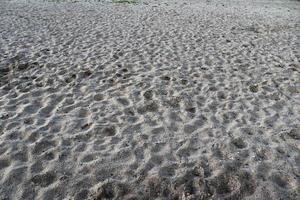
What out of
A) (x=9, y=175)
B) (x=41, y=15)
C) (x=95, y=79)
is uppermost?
(x=9, y=175)

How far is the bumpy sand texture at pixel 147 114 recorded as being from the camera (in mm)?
5535

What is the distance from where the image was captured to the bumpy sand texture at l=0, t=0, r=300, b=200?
5.54 metres

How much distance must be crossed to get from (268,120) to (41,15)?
13.2 meters

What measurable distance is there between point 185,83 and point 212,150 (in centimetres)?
308

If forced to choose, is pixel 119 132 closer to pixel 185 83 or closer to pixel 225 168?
pixel 225 168

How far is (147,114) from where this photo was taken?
7500 mm

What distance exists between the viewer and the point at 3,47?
1164cm

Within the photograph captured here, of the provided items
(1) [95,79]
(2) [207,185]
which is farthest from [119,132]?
(1) [95,79]

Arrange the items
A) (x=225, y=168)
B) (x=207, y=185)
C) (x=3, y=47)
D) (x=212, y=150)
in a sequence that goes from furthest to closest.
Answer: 1. (x=3, y=47)
2. (x=212, y=150)
3. (x=225, y=168)
4. (x=207, y=185)

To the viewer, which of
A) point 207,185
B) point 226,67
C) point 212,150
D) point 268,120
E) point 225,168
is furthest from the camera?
point 226,67

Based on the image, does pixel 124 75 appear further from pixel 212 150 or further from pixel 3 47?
pixel 3 47

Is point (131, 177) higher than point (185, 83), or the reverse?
point (131, 177)

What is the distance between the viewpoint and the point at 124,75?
31.2 feet

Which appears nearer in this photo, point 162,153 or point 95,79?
point 162,153
